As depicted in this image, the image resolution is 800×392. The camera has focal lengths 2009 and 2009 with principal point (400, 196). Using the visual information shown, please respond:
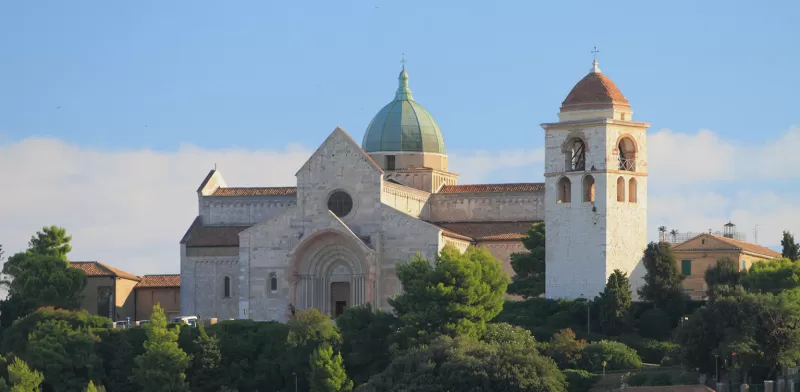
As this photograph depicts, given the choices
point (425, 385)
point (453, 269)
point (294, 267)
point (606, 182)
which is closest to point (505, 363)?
point (425, 385)

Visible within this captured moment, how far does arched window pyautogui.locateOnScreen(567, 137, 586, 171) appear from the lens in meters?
86.5

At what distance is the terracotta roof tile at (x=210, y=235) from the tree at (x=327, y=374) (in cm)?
1744

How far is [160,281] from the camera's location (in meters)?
100

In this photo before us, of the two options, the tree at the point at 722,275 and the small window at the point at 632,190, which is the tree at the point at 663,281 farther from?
the small window at the point at 632,190

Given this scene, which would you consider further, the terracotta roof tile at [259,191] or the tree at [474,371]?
the terracotta roof tile at [259,191]

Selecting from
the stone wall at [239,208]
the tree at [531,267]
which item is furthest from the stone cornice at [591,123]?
the stone wall at [239,208]

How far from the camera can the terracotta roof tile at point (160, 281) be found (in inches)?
3912

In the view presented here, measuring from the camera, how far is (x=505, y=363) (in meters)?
73.9

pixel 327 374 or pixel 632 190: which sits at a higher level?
pixel 632 190

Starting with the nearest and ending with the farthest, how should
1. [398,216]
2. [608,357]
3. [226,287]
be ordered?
[608,357] → [398,216] → [226,287]

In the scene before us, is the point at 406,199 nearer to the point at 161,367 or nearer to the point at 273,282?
the point at 273,282

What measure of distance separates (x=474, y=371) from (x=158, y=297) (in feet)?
97.9

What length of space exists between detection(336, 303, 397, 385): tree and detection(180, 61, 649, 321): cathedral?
23.8ft

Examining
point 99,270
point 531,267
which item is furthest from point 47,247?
point 531,267
